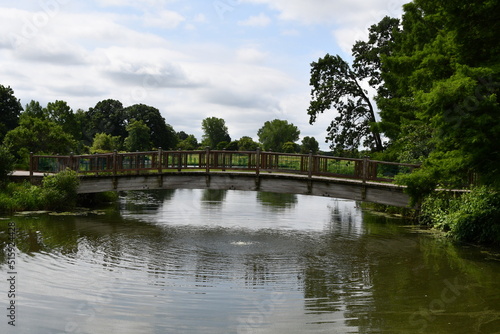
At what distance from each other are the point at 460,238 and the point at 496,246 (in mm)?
1338

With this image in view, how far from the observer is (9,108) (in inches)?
2372

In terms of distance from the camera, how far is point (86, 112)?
86.8 metres

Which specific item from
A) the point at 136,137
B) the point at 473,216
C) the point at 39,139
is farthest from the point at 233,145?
the point at 473,216

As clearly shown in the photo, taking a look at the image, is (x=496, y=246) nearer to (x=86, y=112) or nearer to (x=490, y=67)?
(x=490, y=67)

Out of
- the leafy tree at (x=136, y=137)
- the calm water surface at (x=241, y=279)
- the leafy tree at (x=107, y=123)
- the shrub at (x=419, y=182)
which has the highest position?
the leafy tree at (x=107, y=123)

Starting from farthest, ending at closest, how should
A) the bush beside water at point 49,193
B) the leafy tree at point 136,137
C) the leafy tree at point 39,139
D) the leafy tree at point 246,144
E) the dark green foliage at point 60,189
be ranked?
1. the leafy tree at point 246,144
2. the leafy tree at point 136,137
3. the leafy tree at point 39,139
4. the dark green foliage at point 60,189
5. the bush beside water at point 49,193

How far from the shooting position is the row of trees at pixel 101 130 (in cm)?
3778

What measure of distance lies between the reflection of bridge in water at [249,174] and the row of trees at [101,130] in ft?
25.6

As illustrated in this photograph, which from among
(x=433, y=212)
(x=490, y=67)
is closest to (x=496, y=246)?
(x=433, y=212)

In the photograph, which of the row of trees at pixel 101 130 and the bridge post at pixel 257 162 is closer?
the bridge post at pixel 257 162

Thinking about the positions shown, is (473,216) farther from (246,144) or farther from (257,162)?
(246,144)

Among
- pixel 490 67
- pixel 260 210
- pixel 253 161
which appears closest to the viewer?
pixel 490 67

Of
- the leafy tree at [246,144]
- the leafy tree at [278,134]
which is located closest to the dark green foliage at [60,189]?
the leafy tree at [246,144]

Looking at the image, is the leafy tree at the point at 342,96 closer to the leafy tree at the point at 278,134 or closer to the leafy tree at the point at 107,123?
the leafy tree at the point at 107,123
